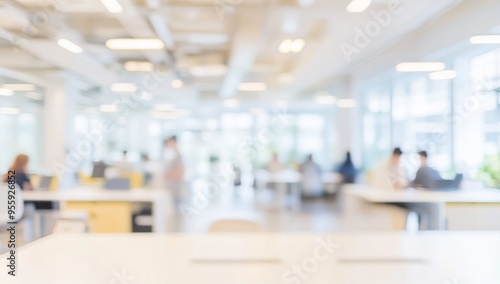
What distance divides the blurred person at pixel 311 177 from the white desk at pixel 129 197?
5.50 ft

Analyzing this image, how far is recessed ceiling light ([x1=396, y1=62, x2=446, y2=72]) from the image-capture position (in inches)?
171

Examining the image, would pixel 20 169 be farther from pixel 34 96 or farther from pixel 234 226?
pixel 234 226

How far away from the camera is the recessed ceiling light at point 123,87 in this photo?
480cm

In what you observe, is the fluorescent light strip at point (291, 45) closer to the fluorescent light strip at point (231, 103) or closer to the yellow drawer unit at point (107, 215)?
the fluorescent light strip at point (231, 103)

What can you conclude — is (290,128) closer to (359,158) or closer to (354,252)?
(359,158)

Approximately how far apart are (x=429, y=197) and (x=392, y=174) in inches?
20.7

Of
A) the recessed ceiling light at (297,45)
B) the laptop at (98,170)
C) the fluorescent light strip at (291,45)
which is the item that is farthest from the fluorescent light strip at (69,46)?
the recessed ceiling light at (297,45)

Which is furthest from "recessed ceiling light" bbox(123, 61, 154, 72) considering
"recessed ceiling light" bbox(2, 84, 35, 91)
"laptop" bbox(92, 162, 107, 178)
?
"recessed ceiling light" bbox(2, 84, 35, 91)

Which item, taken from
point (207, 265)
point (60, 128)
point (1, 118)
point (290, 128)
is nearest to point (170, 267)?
point (207, 265)

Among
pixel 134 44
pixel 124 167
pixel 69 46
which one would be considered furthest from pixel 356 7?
pixel 124 167

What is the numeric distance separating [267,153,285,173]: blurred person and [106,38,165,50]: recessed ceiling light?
177 cm

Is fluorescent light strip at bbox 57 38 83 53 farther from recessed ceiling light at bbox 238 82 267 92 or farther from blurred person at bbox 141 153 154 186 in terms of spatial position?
recessed ceiling light at bbox 238 82 267 92

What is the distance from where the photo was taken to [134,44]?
16.6 ft

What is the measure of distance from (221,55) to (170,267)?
363cm
